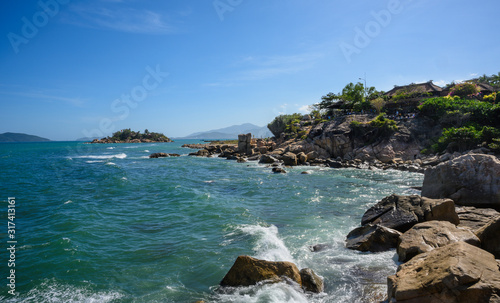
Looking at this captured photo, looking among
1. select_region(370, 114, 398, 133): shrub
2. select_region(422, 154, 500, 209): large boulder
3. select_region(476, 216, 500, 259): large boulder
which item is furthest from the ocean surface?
select_region(370, 114, 398, 133): shrub

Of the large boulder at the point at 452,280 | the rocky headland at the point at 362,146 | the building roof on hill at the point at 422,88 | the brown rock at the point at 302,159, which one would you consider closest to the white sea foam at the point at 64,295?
the large boulder at the point at 452,280

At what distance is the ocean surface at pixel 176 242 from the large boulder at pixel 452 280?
195 centimetres

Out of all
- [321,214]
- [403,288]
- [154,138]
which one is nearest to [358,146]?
[321,214]

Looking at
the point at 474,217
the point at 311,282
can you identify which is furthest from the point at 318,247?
the point at 474,217

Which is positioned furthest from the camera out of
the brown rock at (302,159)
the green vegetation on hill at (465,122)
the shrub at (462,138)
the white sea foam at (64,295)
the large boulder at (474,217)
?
the brown rock at (302,159)

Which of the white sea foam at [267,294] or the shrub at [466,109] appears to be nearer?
the white sea foam at [267,294]

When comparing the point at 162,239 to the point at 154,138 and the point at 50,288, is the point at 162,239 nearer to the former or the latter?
the point at 50,288

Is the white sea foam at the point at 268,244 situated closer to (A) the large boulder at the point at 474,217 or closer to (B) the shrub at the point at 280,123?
(A) the large boulder at the point at 474,217

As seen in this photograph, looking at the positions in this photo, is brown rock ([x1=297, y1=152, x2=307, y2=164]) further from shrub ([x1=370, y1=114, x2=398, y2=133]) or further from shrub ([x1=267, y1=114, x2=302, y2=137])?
shrub ([x1=267, y1=114, x2=302, y2=137])

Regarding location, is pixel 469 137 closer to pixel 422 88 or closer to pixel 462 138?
pixel 462 138

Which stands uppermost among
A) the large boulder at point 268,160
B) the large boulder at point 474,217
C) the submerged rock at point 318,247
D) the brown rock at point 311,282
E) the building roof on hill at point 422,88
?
the building roof on hill at point 422,88

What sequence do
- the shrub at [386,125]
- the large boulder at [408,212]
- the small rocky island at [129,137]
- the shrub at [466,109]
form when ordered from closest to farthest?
the large boulder at [408,212] < the shrub at [466,109] < the shrub at [386,125] < the small rocky island at [129,137]

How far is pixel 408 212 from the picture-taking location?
37.9 feet

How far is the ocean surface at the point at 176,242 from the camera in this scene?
809cm
